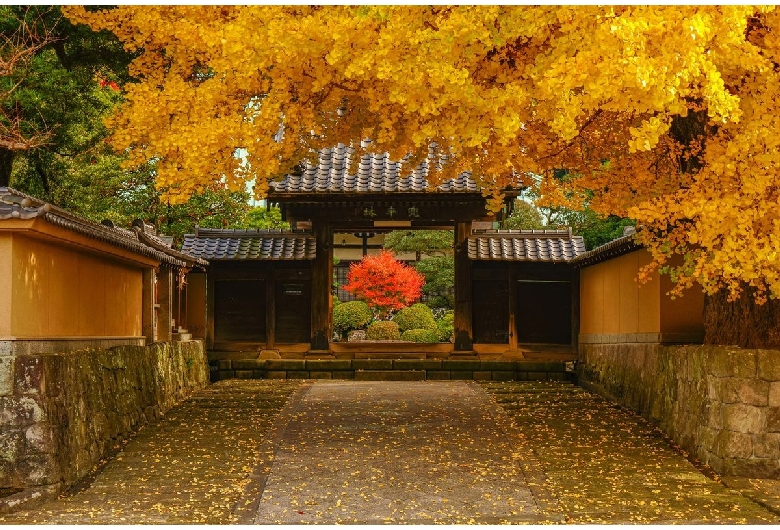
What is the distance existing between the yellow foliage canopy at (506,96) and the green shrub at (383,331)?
1333cm

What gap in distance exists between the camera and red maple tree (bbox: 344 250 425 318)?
2694cm

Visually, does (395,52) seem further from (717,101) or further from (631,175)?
(631,175)

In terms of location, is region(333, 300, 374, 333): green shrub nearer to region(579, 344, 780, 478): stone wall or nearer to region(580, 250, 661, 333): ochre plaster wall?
region(580, 250, 661, 333): ochre plaster wall

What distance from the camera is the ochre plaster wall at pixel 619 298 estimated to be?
14609 mm

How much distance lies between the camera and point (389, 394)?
1661 centimetres

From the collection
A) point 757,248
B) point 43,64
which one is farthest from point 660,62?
point 43,64

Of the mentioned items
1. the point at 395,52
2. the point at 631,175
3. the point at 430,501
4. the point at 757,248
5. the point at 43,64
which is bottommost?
the point at 430,501

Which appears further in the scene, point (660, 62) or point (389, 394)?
point (389, 394)

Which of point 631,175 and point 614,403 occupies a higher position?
point 631,175

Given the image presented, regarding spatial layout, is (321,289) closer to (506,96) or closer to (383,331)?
(383,331)

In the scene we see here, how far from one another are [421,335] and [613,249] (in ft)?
30.2

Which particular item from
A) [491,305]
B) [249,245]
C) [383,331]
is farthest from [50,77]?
[383,331]

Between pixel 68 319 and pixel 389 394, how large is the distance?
24.1 feet

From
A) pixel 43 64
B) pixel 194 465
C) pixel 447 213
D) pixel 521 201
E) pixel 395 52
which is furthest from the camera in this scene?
pixel 521 201
